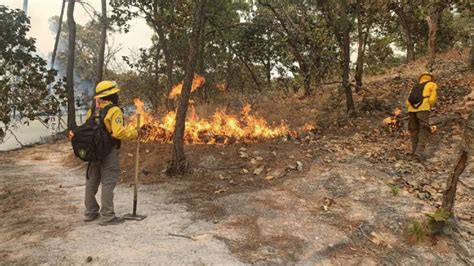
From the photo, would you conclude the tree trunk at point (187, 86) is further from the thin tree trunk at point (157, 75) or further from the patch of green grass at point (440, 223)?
the thin tree trunk at point (157, 75)

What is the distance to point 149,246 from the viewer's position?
5000 millimetres

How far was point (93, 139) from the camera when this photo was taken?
5.68 metres

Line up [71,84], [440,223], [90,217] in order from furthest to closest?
→ [71,84]
[90,217]
[440,223]

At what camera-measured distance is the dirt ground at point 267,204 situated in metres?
5.07

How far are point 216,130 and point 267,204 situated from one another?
4151 mm

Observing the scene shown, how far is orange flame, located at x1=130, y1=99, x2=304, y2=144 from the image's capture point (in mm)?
10320

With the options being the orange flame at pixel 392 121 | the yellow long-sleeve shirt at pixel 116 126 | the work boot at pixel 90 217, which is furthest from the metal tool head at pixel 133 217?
the orange flame at pixel 392 121

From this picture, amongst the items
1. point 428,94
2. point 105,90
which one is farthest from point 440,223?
point 105,90

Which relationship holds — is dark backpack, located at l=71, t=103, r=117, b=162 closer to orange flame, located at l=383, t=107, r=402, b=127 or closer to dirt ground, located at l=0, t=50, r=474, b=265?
dirt ground, located at l=0, t=50, r=474, b=265

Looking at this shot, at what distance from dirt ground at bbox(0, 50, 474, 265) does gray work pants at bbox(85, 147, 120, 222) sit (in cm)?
26

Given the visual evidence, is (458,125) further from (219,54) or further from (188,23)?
(219,54)

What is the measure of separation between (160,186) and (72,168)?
393cm

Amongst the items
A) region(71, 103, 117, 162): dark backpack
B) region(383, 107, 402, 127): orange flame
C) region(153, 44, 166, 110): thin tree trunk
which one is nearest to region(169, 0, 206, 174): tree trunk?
region(71, 103, 117, 162): dark backpack

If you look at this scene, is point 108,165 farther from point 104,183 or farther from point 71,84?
point 71,84
